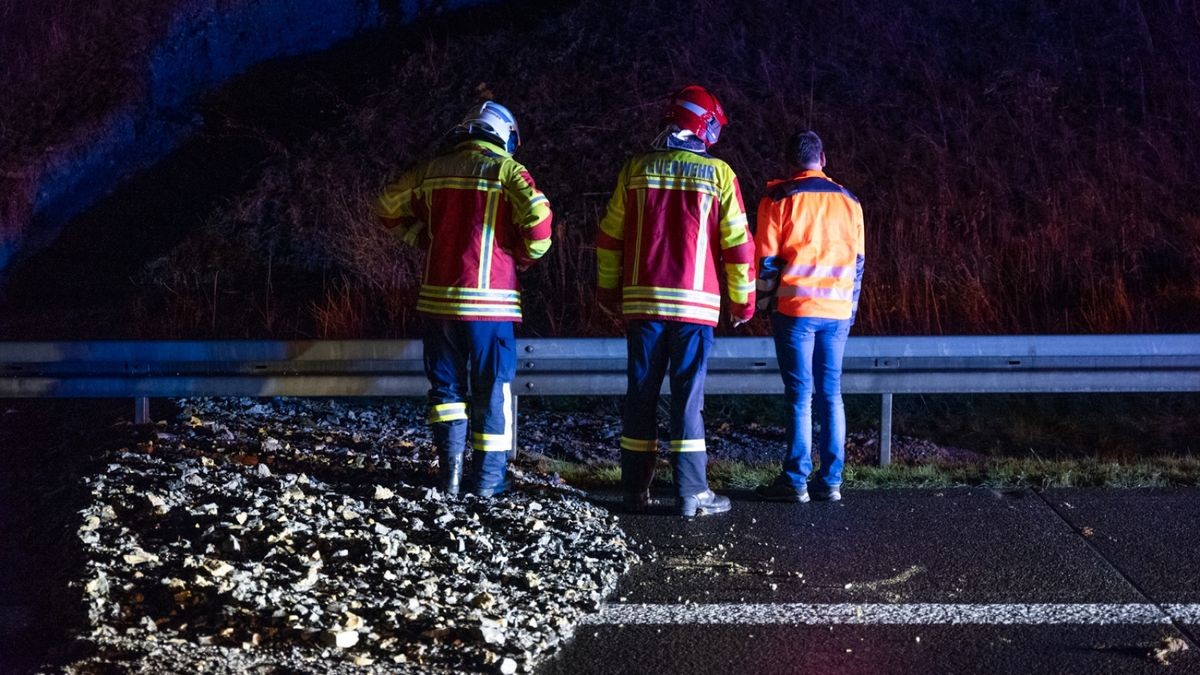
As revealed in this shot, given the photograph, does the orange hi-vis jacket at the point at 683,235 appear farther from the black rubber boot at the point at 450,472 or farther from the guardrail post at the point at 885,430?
the guardrail post at the point at 885,430

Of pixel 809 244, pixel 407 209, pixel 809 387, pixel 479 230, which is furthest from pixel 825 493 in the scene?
pixel 407 209

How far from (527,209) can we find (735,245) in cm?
93

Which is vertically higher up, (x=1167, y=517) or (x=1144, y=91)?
(x=1144, y=91)

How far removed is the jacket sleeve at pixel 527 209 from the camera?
591 centimetres

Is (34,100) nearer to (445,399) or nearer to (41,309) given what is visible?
(41,309)

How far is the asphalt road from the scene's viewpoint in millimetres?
4211

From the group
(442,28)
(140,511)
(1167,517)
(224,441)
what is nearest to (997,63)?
(442,28)

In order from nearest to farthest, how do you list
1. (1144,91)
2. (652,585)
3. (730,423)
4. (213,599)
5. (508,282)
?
(213,599) < (652,585) < (508,282) < (730,423) < (1144,91)

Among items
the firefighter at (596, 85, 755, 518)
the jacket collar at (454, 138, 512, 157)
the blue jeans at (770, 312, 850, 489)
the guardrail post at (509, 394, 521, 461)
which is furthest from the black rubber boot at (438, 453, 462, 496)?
the blue jeans at (770, 312, 850, 489)

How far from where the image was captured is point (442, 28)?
14.0 m

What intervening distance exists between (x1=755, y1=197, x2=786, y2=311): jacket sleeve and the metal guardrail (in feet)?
1.82

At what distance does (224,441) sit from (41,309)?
489 cm

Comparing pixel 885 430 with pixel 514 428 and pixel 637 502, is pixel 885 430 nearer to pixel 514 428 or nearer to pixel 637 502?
pixel 637 502

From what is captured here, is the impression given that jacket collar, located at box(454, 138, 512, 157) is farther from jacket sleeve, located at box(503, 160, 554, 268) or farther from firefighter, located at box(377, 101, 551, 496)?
jacket sleeve, located at box(503, 160, 554, 268)
